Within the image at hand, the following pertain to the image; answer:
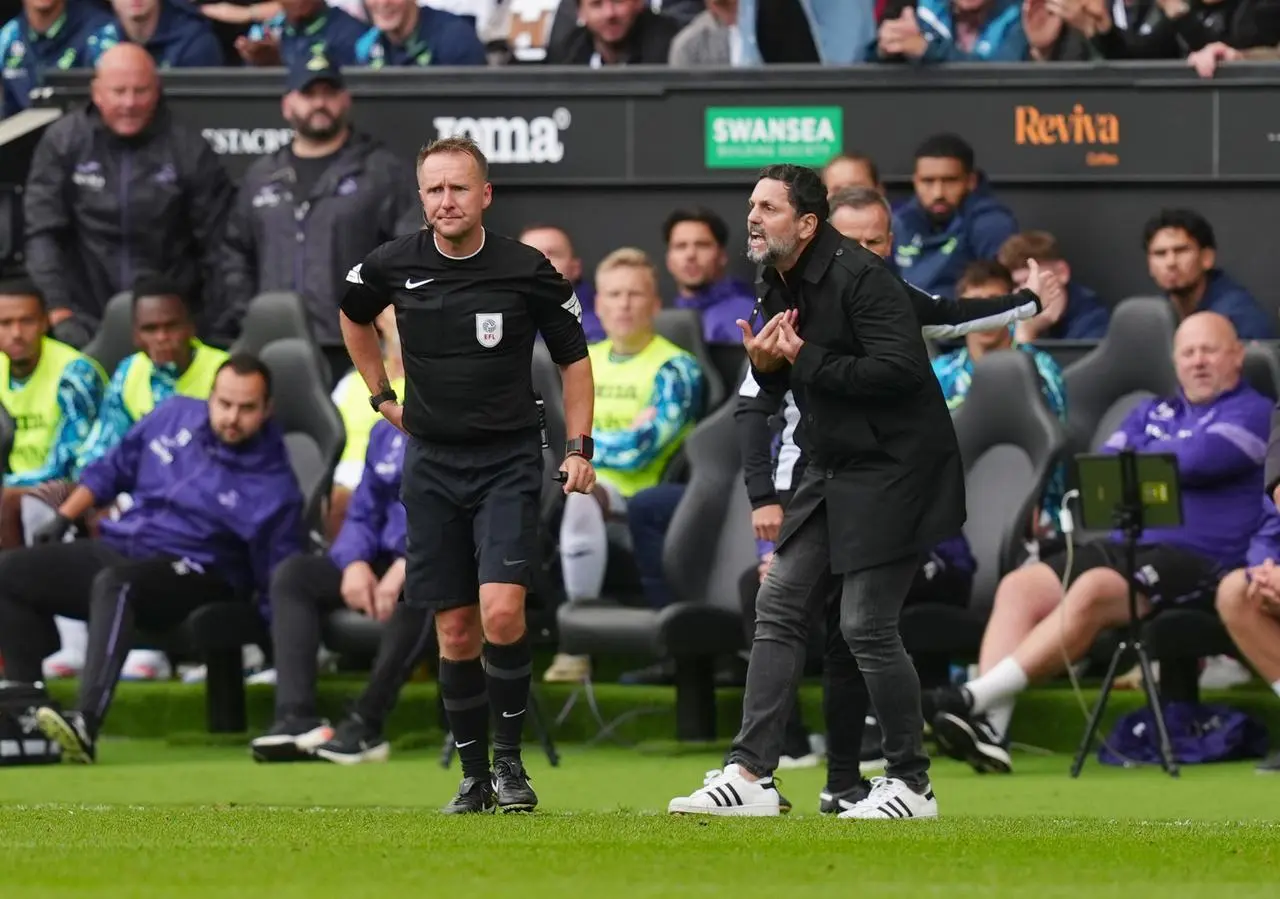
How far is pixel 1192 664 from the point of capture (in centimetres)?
1114

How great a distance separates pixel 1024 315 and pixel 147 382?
5843 millimetres

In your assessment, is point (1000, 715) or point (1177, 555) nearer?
point (1000, 715)

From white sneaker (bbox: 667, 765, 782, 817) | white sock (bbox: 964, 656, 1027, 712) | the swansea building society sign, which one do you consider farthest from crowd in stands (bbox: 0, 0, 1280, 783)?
white sneaker (bbox: 667, 765, 782, 817)

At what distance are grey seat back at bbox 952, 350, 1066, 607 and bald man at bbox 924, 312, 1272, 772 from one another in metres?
0.29

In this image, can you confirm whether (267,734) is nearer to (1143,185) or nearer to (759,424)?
(759,424)

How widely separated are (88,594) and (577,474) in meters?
4.64

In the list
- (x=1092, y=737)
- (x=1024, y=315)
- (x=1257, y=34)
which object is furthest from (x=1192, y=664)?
(x=1257, y=34)

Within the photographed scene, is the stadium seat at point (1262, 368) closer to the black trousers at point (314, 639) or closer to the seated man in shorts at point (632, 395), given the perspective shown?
the seated man in shorts at point (632, 395)

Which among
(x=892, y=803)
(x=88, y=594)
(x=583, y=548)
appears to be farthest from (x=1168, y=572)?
(x=88, y=594)

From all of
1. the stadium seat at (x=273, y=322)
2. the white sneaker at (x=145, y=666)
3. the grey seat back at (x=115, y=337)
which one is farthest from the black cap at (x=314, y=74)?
the white sneaker at (x=145, y=666)

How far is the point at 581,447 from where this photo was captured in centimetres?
834

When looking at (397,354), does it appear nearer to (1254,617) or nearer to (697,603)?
(697,603)

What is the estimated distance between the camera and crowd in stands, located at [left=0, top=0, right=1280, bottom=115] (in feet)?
43.9

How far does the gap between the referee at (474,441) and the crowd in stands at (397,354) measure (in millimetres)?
810
